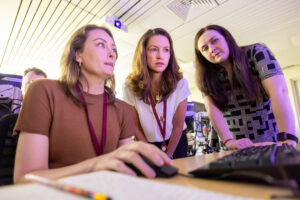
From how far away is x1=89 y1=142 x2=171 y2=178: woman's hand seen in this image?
18.2 inches

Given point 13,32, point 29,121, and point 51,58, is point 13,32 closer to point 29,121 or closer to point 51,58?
point 51,58

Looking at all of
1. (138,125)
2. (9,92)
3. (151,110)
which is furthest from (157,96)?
(9,92)

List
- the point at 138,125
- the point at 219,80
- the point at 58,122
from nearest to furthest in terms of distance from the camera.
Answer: the point at 58,122, the point at 219,80, the point at 138,125

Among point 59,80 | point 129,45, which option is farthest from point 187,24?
point 59,80

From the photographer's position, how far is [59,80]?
0.96 meters

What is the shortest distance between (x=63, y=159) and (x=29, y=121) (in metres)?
0.22

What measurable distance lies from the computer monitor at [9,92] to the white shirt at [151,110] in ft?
4.02

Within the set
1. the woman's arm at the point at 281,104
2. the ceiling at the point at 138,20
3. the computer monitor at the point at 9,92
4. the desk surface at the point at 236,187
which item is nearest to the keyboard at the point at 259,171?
Answer: the desk surface at the point at 236,187

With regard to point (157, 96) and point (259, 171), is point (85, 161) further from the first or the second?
point (157, 96)

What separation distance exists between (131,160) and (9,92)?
2.16 m

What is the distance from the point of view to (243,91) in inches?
51.4

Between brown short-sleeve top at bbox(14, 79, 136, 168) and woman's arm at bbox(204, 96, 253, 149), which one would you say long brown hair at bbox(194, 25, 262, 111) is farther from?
brown short-sleeve top at bbox(14, 79, 136, 168)

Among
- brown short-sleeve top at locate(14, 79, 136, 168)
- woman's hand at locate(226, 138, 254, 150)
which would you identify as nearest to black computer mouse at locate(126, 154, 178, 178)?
brown short-sleeve top at locate(14, 79, 136, 168)

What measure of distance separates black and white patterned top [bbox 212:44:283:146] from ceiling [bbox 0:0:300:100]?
7.23 feet
